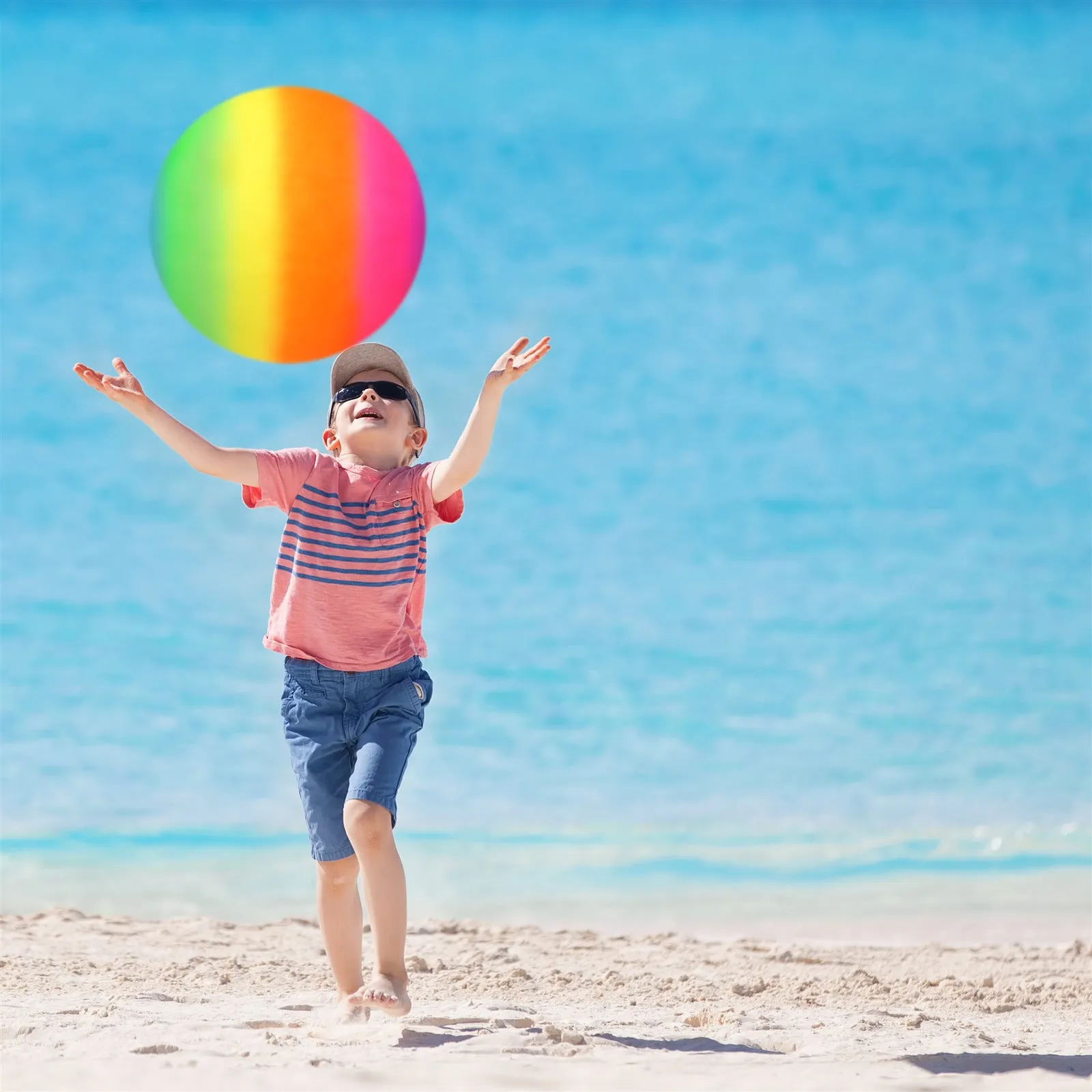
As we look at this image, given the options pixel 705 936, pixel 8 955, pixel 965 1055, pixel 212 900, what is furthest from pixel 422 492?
pixel 212 900

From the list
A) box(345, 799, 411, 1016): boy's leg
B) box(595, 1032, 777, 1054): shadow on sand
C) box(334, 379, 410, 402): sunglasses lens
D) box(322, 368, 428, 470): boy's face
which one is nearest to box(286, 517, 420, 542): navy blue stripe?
box(322, 368, 428, 470): boy's face

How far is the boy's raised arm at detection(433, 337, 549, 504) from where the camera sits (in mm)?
3416

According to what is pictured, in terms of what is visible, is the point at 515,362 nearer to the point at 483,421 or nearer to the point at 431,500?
the point at 483,421

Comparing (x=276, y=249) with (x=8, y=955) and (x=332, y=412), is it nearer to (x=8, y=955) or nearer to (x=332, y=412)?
(x=332, y=412)

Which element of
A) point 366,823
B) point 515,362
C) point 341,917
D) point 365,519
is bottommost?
point 341,917

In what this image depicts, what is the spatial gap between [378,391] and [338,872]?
1.24 metres

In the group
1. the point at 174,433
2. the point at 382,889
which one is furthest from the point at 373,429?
the point at 382,889

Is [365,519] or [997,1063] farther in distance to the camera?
[365,519]

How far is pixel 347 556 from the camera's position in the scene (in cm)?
346

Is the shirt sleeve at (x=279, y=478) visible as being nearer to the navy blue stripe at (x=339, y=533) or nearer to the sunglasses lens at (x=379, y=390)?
the navy blue stripe at (x=339, y=533)

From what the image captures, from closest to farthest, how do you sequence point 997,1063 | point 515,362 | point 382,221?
point 997,1063
point 515,362
point 382,221

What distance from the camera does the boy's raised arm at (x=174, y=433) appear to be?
11.2 feet

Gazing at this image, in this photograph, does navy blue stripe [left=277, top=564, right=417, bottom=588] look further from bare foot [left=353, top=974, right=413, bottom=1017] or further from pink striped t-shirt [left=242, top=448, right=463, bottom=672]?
bare foot [left=353, top=974, right=413, bottom=1017]

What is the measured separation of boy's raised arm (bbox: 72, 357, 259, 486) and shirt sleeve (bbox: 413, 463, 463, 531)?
0.41 metres
